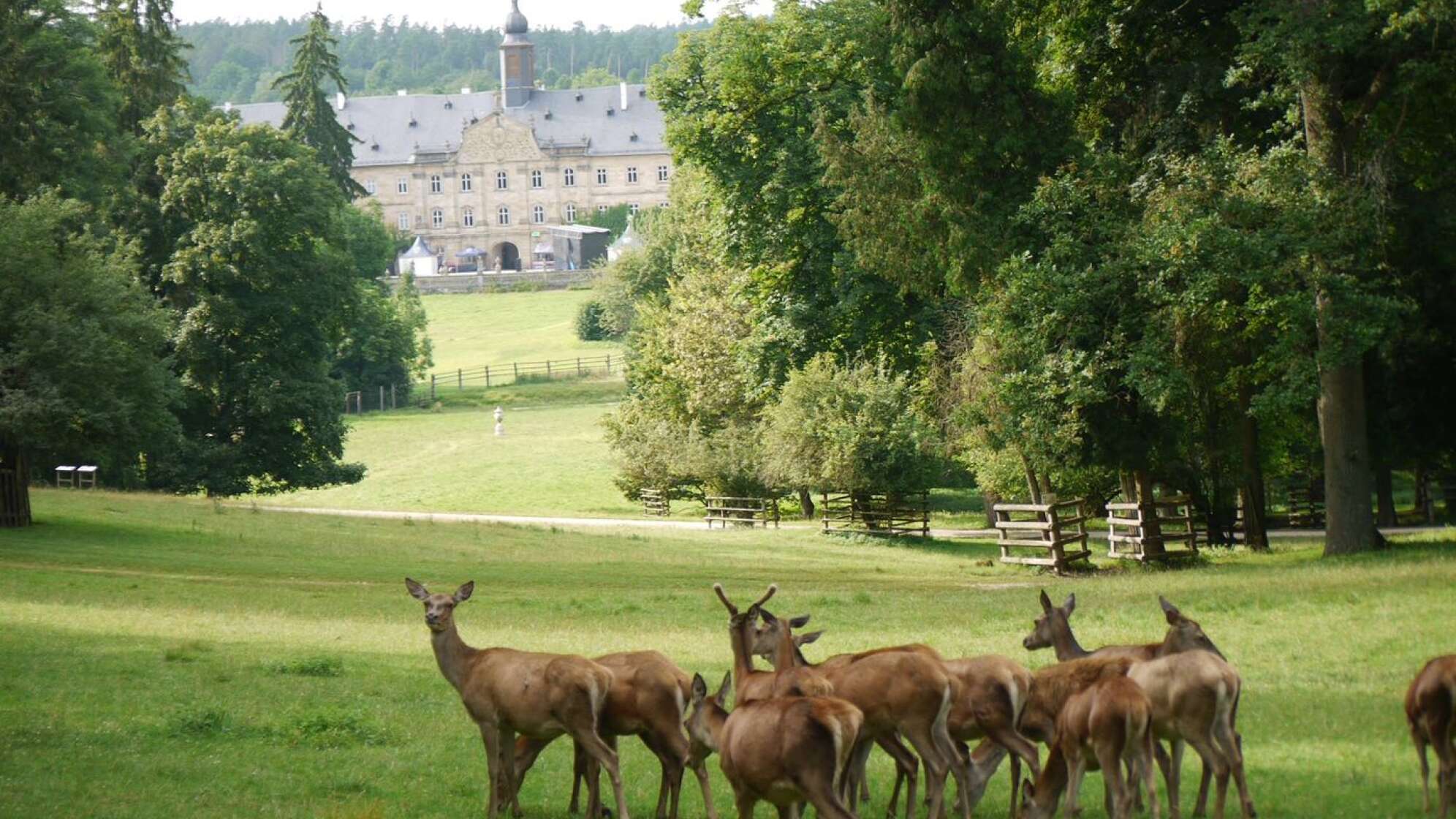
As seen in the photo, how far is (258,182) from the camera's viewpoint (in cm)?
6450

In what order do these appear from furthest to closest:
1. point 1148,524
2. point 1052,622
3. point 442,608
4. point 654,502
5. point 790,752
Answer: point 654,502 < point 1148,524 < point 1052,622 < point 442,608 < point 790,752

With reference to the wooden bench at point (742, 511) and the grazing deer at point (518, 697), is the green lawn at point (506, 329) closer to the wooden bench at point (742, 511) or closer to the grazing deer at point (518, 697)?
the wooden bench at point (742, 511)

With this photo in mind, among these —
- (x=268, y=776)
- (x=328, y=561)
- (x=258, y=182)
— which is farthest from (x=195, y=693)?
(x=258, y=182)

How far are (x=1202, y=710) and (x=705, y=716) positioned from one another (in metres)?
3.17

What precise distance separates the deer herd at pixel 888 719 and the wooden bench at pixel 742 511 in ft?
152

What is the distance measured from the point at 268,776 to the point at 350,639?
9648mm

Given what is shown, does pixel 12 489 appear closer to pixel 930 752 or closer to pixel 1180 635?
pixel 930 752

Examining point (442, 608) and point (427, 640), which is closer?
point (442, 608)

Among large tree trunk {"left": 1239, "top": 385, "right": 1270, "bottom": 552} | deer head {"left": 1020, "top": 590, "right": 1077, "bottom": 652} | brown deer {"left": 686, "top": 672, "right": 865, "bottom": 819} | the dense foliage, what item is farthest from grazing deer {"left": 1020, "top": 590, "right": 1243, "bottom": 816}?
large tree trunk {"left": 1239, "top": 385, "right": 1270, "bottom": 552}

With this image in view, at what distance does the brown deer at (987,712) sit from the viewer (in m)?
11.4

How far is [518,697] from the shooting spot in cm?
1197

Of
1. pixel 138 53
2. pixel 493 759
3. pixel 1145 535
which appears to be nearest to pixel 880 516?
pixel 1145 535

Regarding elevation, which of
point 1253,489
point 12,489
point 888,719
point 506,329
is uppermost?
point 506,329

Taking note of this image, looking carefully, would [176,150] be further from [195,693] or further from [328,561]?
[195,693]
